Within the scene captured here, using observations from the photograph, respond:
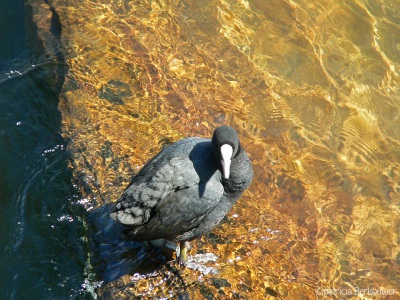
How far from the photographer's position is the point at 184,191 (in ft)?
13.6

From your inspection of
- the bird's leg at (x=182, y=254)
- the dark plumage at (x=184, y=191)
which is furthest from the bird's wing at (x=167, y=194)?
the bird's leg at (x=182, y=254)

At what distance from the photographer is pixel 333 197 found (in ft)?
18.2

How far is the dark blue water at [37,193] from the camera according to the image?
15.0ft

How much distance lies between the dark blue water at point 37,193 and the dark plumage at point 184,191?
0.80 m

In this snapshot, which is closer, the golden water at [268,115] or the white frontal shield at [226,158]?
the white frontal shield at [226,158]

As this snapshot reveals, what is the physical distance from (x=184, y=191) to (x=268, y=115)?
2.34m

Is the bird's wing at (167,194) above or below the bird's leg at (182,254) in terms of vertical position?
above

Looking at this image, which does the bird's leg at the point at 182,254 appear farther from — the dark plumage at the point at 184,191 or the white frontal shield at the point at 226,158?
the white frontal shield at the point at 226,158

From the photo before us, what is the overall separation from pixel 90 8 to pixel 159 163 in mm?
3240

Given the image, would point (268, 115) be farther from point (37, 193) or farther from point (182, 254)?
point (37, 193)

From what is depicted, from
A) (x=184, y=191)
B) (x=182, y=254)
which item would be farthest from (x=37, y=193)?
(x=184, y=191)

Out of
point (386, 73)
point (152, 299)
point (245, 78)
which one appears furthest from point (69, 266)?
point (386, 73)

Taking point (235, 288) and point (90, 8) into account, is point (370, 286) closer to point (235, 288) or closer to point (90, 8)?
point (235, 288)

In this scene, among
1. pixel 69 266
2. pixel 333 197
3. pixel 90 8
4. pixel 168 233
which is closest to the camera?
pixel 168 233
